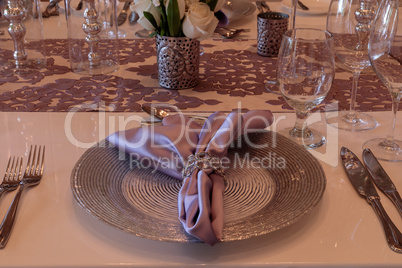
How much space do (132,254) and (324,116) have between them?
55 cm

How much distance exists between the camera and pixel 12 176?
72cm

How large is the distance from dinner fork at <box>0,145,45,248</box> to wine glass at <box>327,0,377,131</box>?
539 mm

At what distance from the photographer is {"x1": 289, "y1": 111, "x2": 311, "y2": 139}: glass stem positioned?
88 cm

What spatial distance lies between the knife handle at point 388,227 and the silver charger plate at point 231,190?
8 cm

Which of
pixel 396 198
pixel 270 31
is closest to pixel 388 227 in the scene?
pixel 396 198

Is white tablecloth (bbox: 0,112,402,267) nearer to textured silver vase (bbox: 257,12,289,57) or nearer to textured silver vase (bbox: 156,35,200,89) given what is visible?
textured silver vase (bbox: 156,35,200,89)

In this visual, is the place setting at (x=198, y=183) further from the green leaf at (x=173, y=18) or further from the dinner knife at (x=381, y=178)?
the green leaf at (x=173, y=18)

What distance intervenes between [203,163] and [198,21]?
501 mm

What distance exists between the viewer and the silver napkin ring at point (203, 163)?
66 centimetres

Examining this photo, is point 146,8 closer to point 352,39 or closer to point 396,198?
point 352,39

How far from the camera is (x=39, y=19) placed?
54.1 inches

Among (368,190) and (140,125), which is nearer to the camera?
(368,190)

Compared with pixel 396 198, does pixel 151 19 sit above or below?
above

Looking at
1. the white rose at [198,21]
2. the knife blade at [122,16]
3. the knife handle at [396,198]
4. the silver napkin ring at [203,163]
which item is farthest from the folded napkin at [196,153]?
the knife blade at [122,16]
